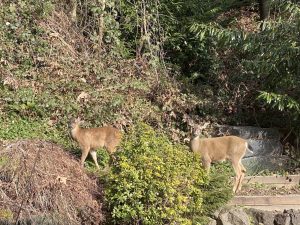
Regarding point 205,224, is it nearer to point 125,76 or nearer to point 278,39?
point 278,39

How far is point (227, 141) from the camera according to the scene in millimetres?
13711

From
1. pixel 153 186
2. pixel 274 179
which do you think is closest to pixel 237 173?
pixel 274 179

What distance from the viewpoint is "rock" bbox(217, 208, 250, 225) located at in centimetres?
1083

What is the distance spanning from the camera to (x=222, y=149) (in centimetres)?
1371

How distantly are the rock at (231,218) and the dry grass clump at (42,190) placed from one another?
6.68ft

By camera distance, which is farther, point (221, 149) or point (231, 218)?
point (221, 149)

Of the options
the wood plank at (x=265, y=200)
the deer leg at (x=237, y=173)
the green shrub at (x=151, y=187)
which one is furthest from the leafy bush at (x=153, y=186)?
the deer leg at (x=237, y=173)

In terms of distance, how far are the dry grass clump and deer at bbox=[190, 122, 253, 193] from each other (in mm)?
3498

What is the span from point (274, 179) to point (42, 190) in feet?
19.7

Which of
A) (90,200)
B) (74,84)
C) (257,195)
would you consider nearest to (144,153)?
(90,200)

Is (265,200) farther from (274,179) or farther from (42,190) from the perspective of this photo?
(42,190)

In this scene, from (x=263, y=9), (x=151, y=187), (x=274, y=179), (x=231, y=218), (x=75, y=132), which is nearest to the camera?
(x=151, y=187)

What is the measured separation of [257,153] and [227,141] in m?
1.85

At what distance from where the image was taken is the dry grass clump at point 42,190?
9812 mm
